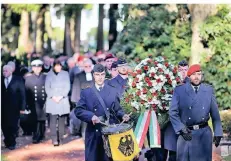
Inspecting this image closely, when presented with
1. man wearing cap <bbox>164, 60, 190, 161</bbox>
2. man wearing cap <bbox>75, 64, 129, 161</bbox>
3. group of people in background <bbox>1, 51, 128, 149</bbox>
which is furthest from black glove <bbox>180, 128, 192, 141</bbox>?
group of people in background <bbox>1, 51, 128, 149</bbox>

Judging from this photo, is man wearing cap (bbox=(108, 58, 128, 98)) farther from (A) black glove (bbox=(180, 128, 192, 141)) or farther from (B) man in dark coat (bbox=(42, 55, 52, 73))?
(B) man in dark coat (bbox=(42, 55, 52, 73))

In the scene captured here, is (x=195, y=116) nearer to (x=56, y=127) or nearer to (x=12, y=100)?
(x=56, y=127)

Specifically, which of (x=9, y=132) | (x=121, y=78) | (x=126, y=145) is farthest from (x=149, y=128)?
(x=9, y=132)

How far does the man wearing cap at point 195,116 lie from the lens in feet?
30.2

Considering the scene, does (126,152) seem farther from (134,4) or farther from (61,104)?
(134,4)

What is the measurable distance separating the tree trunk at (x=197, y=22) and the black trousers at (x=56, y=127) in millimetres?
5513

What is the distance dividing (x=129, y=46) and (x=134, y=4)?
168cm

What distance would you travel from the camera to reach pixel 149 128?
10617 millimetres

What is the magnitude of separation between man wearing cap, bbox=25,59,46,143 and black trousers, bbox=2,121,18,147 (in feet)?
2.56

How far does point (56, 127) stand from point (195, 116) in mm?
6546

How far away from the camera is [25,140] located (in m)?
16.3

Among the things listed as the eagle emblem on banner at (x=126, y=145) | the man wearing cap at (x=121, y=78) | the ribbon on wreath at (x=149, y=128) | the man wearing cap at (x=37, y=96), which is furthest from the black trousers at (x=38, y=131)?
the eagle emblem on banner at (x=126, y=145)

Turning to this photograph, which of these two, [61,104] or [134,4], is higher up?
[134,4]

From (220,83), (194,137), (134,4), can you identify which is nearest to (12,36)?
(134,4)
